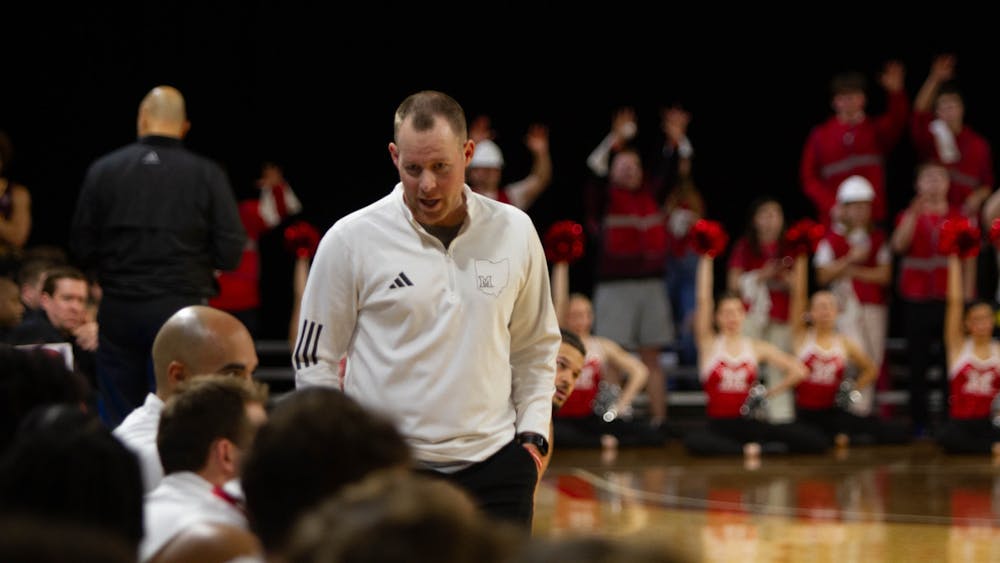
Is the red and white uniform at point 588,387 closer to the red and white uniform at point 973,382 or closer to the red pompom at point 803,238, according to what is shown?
the red pompom at point 803,238

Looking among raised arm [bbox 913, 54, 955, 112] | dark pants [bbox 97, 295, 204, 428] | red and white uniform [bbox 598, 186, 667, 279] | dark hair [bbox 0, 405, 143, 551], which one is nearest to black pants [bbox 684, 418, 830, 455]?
red and white uniform [bbox 598, 186, 667, 279]

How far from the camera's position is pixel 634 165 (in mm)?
10914

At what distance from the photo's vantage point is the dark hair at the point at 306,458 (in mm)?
2111

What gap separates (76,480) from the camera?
76.9 inches

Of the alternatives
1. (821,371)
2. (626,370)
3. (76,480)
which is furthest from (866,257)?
(76,480)

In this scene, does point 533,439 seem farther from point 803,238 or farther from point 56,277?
point 803,238

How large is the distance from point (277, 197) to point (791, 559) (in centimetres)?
635

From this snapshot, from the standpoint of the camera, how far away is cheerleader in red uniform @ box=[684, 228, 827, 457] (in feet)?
33.0

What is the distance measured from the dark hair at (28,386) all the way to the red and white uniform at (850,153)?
9.01 m

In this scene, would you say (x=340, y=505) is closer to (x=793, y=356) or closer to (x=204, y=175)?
(x=204, y=175)

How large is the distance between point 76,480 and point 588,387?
27.6ft

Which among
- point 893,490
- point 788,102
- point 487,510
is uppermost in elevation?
point 788,102

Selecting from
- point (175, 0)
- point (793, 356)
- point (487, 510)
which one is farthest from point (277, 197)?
point (487, 510)

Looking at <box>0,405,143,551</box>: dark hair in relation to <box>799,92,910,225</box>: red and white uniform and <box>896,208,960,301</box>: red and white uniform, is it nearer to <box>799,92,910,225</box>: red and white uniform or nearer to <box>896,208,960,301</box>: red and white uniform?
<box>896,208,960,301</box>: red and white uniform
